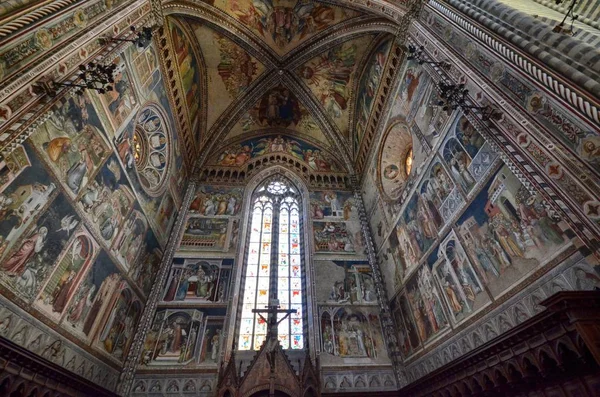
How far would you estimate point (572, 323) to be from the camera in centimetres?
363

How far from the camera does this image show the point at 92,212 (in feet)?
21.6

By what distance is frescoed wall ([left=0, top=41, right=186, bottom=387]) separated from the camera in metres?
4.82

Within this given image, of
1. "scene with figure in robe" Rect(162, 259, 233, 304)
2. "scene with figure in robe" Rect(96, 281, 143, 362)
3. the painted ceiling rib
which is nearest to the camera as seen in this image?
"scene with figure in robe" Rect(96, 281, 143, 362)

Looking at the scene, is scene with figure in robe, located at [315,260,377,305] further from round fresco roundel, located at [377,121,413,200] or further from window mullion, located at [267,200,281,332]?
round fresco roundel, located at [377,121,413,200]

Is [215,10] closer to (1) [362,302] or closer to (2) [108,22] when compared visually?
(2) [108,22]

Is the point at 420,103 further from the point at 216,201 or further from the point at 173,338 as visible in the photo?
the point at 173,338

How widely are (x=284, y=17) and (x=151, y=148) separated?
7271 millimetres

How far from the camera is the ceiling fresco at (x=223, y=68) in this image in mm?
11773

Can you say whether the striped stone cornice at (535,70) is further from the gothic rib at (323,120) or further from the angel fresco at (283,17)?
the gothic rib at (323,120)

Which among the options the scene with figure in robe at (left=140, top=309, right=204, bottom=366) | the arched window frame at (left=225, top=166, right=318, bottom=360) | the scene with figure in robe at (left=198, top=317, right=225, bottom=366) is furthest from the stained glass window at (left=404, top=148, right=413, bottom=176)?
the scene with figure in robe at (left=140, top=309, right=204, bottom=366)

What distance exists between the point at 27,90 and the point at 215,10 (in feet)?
27.1

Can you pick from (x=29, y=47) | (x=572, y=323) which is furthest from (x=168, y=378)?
(x=572, y=323)

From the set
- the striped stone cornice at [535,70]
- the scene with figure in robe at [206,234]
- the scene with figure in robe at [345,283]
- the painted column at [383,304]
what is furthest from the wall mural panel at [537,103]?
the scene with figure in robe at [206,234]

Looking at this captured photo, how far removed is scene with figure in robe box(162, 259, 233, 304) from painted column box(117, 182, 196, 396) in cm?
25
